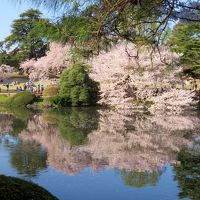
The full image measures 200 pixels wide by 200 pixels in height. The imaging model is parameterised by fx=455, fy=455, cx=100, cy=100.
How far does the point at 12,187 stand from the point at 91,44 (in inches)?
72.8

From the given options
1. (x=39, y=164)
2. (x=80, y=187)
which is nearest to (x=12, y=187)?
(x=80, y=187)

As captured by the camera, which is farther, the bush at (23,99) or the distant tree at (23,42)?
the distant tree at (23,42)

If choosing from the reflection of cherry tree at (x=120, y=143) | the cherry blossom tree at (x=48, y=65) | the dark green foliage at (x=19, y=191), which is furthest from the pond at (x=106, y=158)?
the cherry blossom tree at (x=48, y=65)

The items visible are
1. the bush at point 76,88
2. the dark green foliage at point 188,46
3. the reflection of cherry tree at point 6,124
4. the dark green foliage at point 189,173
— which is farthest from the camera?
the dark green foliage at point 188,46

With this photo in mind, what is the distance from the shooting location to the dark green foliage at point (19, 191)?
452cm

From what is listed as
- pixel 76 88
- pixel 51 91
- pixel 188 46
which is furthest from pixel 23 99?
pixel 188 46

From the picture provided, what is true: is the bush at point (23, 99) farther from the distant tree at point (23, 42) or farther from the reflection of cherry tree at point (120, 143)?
the distant tree at point (23, 42)

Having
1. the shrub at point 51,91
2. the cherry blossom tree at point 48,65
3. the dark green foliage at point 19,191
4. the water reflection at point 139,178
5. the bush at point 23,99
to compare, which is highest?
the cherry blossom tree at point 48,65

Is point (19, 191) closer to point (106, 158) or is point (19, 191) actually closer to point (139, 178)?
point (139, 178)

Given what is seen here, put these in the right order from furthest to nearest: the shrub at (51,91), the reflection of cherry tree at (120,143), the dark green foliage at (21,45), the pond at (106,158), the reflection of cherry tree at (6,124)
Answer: the dark green foliage at (21,45) < the shrub at (51,91) < the reflection of cherry tree at (6,124) < the reflection of cherry tree at (120,143) < the pond at (106,158)

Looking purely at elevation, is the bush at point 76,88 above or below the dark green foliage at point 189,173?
above

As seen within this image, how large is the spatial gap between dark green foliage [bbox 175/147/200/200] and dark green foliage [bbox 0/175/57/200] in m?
4.26

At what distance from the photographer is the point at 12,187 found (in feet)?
15.5

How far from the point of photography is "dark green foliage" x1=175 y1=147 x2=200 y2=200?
343 inches
